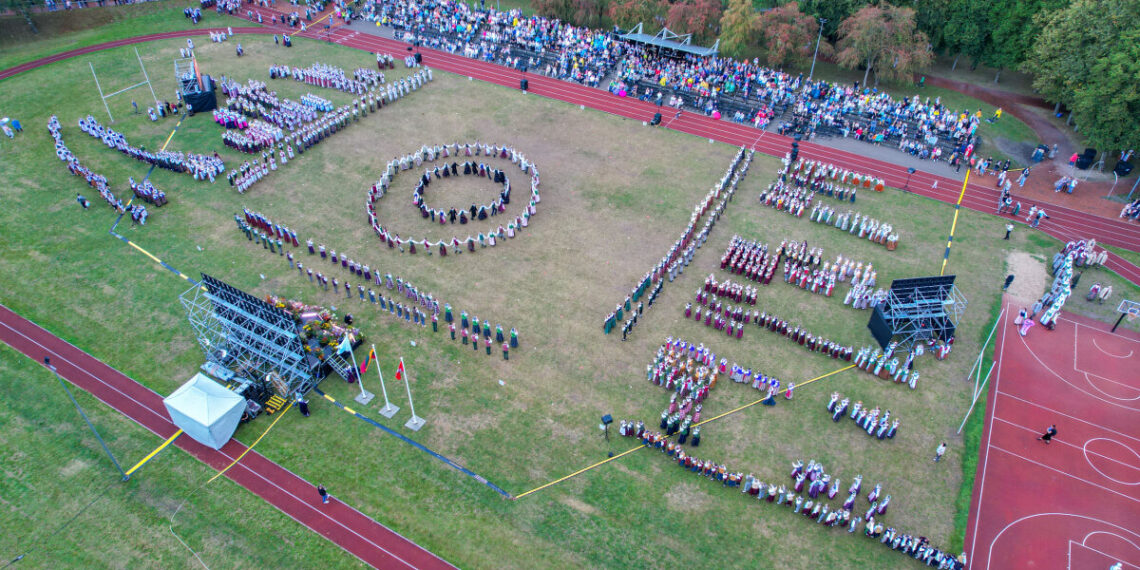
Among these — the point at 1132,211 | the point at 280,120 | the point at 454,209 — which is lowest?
the point at 454,209

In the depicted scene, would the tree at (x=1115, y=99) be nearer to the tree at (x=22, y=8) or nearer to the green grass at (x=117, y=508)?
the green grass at (x=117, y=508)

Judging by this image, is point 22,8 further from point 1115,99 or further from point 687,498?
point 1115,99

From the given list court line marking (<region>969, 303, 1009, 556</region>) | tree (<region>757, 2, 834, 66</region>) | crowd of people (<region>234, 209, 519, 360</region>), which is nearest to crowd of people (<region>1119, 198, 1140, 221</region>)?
court line marking (<region>969, 303, 1009, 556</region>)

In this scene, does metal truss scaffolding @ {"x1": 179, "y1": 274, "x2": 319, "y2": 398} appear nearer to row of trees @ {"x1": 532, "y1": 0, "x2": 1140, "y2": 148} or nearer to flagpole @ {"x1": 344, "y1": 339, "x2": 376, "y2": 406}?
flagpole @ {"x1": 344, "y1": 339, "x2": 376, "y2": 406}

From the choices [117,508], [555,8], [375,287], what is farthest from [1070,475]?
[555,8]

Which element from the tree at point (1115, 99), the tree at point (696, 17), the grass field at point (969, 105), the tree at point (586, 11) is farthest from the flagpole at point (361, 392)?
the tree at point (1115, 99)

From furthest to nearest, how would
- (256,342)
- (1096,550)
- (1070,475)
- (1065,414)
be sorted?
(256,342) < (1065,414) < (1070,475) < (1096,550)
